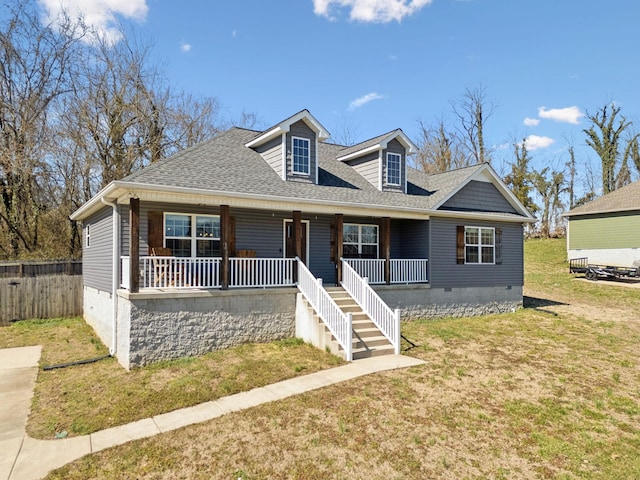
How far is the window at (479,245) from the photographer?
14430 mm

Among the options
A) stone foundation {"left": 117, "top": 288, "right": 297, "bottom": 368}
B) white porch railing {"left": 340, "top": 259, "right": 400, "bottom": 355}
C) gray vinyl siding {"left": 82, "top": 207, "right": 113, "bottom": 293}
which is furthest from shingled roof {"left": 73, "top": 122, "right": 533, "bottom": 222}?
stone foundation {"left": 117, "top": 288, "right": 297, "bottom": 368}

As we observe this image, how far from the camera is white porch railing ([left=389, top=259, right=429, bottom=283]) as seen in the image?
12.9 metres

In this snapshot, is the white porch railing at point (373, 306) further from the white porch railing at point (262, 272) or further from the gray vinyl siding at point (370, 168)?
the gray vinyl siding at point (370, 168)

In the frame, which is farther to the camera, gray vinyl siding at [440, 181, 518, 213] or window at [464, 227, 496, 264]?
window at [464, 227, 496, 264]

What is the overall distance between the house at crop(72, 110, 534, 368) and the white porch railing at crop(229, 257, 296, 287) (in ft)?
0.15

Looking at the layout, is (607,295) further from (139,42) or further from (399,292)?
(139,42)

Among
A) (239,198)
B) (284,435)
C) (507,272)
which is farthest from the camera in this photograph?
(507,272)

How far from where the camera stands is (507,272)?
1519cm

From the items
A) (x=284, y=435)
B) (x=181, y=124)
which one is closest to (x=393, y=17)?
(x=181, y=124)

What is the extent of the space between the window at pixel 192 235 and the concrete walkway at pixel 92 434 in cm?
426

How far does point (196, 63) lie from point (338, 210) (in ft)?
33.2

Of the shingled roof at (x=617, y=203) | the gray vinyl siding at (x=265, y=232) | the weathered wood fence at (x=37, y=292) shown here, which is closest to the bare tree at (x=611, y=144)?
the shingled roof at (x=617, y=203)

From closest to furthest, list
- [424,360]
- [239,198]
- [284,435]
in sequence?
[284,435], [424,360], [239,198]

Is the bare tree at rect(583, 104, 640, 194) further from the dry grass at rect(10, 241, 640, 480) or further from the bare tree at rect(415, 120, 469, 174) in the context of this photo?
the dry grass at rect(10, 241, 640, 480)
